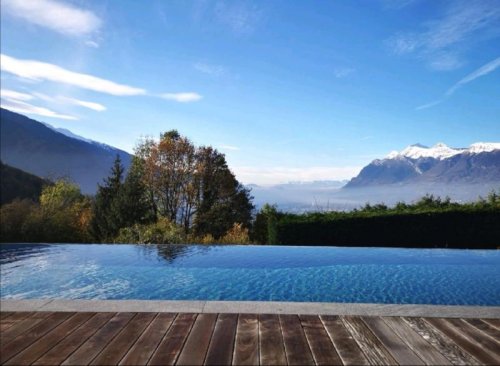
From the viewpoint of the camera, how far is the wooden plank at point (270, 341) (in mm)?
2922

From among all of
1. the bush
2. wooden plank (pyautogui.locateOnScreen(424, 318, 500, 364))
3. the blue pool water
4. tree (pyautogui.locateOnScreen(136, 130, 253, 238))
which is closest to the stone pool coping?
wooden plank (pyautogui.locateOnScreen(424, 318, 500, 364))

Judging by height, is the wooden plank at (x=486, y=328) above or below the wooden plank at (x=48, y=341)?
above

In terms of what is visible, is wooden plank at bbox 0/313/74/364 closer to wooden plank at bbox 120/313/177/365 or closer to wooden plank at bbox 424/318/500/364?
wooden plank at bbox 120/313/177/365

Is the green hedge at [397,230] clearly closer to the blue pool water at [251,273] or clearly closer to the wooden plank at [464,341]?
the blue pool water at [251,273]

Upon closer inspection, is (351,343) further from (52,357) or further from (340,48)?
(340,48)

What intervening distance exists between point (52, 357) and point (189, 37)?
36.5 ft

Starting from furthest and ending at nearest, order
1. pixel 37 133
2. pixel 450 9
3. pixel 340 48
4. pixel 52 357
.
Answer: pixel 37 133, pixel 340 48, pixel 450 9, pixel 52 357

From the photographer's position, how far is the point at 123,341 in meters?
3.28

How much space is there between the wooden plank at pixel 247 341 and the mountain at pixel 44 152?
132m

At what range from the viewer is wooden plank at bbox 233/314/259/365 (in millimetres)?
2926

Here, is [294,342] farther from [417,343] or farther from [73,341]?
[73,341]

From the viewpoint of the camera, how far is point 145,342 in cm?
325

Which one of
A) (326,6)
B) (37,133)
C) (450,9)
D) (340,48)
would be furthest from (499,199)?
(37,133)

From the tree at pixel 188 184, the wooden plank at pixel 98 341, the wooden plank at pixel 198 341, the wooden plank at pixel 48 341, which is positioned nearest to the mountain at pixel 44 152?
the tree at pixel 188 184
